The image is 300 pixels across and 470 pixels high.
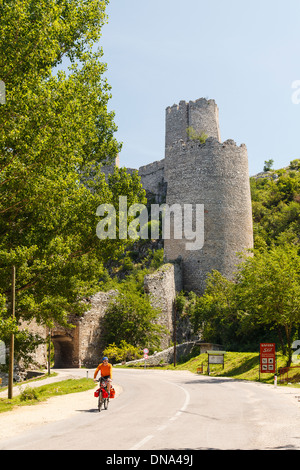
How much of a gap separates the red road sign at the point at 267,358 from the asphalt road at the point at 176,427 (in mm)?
8000

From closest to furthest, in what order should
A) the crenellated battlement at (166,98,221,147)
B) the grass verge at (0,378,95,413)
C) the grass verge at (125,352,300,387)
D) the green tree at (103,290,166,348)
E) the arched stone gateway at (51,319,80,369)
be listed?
the grass verge at (0,378,95,413) → the grass verge at (125,352,300,387) → the arched stone gateway at (51,319,80,369) → the green tree at (103,290,166,348) → the crenellated battlement at (166,98,221,147)

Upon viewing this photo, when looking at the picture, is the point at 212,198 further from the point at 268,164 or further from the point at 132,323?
the point at 268,164

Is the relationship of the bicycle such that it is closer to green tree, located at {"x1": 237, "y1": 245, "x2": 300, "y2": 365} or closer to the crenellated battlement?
green tree, located at {"x1": 237, "y1": 245, "x2": 300, "y2": 365}

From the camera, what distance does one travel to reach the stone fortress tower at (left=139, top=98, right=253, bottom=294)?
4509 cm

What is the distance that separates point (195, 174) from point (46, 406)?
115 ft

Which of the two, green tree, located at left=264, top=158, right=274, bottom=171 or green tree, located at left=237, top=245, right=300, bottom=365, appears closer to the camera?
green tree, located at left=237, top=245, right=300, bottom=365

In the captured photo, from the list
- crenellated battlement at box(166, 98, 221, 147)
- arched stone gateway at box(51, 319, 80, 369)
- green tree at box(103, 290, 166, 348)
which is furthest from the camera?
crenellated battlement at box(166, 98, 221, 147)

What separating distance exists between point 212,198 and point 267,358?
2439 centimetres

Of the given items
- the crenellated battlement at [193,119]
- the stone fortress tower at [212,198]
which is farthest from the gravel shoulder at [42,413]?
the crenellated battlement at [193,119]

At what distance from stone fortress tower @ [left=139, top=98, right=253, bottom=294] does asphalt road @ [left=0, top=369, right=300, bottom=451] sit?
30098 millimetres

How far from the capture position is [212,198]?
45.8 meters

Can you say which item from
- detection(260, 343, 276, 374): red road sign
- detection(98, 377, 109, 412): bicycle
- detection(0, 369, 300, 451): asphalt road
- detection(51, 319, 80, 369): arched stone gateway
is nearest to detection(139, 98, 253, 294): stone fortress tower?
detection(51, 319, 80, 369): arched stone gateway

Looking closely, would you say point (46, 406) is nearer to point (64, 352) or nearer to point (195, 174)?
point (64, 352)

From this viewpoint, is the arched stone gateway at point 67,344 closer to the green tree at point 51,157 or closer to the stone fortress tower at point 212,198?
the stone fortress tower at point 212,198
